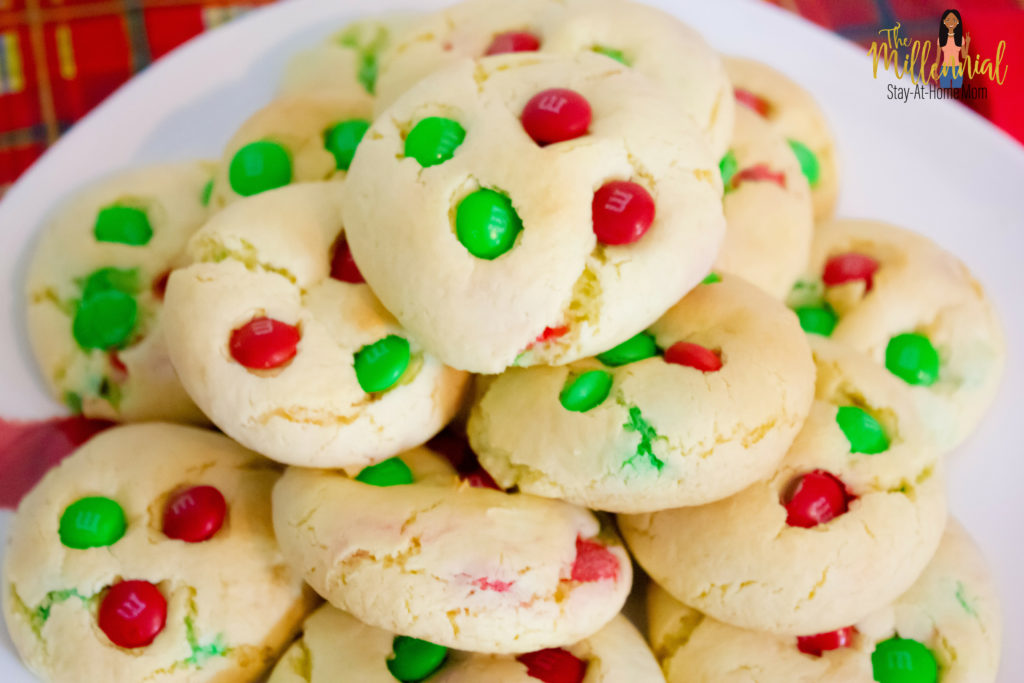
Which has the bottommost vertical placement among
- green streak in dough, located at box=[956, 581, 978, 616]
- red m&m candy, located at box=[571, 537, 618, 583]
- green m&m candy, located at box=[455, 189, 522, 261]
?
green streak in dough, located at box=[956, 581, 978, 616]

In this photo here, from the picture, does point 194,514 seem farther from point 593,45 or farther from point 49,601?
point 593,45

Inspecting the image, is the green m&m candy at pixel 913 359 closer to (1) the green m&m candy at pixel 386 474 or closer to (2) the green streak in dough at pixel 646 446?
(2) the green streak in dough at pixel 646 446

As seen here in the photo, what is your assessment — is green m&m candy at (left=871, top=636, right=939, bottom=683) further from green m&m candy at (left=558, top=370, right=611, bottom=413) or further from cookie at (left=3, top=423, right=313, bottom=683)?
cookie at (left=3, top=423, right=313, bottom=683)

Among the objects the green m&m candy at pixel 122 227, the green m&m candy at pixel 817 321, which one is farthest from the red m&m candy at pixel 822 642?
the green m&m candy at pixel 122 227

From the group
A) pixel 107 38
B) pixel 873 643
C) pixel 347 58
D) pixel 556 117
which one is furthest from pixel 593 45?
pixel 107 38

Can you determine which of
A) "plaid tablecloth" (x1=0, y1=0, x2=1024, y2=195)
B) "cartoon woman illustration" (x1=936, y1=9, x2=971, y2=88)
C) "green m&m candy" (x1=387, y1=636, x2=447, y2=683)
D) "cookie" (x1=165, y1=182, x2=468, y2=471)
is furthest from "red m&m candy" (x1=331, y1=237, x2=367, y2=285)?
"cartoon woman illustration" (x1=936, y1=9, x2=971, y2=88)

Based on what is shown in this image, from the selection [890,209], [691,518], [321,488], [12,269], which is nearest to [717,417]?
[691,518]

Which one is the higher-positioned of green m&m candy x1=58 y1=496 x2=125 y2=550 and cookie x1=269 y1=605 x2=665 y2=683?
green m&m candy x1=58 y1=496 x2=125 y2=550
